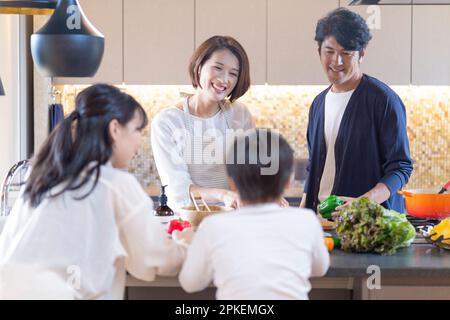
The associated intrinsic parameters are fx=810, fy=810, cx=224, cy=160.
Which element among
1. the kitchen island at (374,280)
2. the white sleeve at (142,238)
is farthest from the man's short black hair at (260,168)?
the kitchen island at (374,280)

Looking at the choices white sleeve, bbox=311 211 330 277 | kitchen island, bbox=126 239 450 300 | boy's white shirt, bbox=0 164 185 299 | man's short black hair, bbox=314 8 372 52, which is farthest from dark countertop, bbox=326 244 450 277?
man's short black hair, bbox=314 8 372 52

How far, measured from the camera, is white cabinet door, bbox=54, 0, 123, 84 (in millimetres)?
4859

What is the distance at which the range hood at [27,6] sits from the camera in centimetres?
270

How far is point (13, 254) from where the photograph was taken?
1903 mm

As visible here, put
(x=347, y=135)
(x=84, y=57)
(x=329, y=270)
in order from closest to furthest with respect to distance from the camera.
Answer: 1. (x=329, y=270)
2. (x=84, y=57)
3. (x=347, y=135)

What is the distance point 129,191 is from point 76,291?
10.3 inches

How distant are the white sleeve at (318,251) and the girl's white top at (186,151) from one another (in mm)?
1197

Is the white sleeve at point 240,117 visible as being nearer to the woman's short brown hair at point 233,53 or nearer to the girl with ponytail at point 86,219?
the woman's short brown hair at point 233,53

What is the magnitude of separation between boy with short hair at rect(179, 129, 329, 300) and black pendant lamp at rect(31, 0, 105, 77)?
0.61 meters

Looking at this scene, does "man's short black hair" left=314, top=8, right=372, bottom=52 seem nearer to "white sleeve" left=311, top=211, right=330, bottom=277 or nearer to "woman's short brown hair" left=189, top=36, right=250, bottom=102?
"woman's short brown hair" left=189, top=36, right=250, bottom=102

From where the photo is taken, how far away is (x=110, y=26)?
4.88 meters

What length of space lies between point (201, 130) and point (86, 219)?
1.45 metres

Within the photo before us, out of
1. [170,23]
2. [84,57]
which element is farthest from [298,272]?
[170,23]
